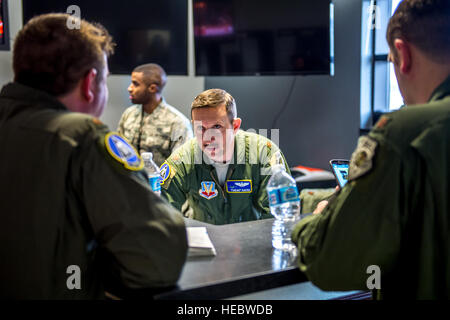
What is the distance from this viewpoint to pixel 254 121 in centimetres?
456

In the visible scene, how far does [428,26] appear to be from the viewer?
1.10 m

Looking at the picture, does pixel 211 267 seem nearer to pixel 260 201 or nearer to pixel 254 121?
pixel 260 201

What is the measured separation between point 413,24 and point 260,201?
1.24m

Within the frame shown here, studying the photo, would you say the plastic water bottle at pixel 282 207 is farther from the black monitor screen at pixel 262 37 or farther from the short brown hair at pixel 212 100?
the black monitor screen at pixel 262 37

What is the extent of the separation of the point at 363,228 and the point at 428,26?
1.62 ft

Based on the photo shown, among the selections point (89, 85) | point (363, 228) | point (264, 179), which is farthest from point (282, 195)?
point (264, 179)

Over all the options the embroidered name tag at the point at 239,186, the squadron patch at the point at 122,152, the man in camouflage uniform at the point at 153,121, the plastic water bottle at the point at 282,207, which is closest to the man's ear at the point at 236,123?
the embroidered name tag at the point at 239,186

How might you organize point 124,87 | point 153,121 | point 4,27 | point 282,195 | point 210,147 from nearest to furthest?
point 282,195 < point 210,147 < point 4,27 < point 153,121 < point 124,87

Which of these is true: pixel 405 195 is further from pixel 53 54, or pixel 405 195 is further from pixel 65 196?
pixel 53 54

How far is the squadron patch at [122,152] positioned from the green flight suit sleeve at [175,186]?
1.02 metres

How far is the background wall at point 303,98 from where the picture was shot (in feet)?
12.9

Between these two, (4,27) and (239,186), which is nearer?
(239,186)

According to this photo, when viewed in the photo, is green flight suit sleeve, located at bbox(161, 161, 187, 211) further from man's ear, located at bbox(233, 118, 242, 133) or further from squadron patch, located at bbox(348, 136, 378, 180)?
squadron patch, located at bbox(348, 136, 378, 180)
